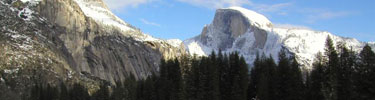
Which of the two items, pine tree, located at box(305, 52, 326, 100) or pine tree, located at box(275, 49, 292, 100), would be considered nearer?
pine tree, located at box(305, 52, 326, 100)

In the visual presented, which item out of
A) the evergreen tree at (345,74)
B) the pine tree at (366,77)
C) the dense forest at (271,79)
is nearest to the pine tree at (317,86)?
the dense forest at (271,79)

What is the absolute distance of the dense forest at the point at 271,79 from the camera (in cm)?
6475

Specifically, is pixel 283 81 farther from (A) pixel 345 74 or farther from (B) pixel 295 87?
(A) pixel 345 74

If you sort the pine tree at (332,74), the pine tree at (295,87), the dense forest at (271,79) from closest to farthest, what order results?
the dense forest at (271,79) → the pine tree at (332,74) → the pine tree at (295,87)

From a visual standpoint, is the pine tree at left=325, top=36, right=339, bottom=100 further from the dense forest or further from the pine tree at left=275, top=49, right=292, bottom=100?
the pine tree at left=275, top=49, right=292, bottom=100

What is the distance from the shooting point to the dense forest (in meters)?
64.8

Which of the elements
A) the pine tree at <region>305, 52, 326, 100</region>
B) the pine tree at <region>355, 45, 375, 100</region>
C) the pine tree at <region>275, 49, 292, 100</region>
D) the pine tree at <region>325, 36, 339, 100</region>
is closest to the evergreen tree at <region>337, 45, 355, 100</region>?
the pine tree at <region>325, 36, 339, 100</region>

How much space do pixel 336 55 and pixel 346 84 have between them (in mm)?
5335

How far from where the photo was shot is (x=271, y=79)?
81312mm

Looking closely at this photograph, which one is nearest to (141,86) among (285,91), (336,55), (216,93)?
(216,93)

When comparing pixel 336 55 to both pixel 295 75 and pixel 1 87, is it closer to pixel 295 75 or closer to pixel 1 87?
pixel 295 75

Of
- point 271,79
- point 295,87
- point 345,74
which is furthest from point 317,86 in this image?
point 345,74

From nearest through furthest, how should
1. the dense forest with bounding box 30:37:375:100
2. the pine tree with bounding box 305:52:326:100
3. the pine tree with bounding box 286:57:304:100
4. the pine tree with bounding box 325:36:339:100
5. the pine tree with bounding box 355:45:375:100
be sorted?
the pine tree with bounding box 355:45:375:100 → the dense forest with bounding box 30:37:375:100 → the pine tree with bounding box 325:36:339:100 → the pine tree with bounding box 286:57:304:100 → the pine tree with bounding box 305:52:326:100

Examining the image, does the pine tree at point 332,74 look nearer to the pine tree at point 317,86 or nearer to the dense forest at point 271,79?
the dense forest at point 271,79
